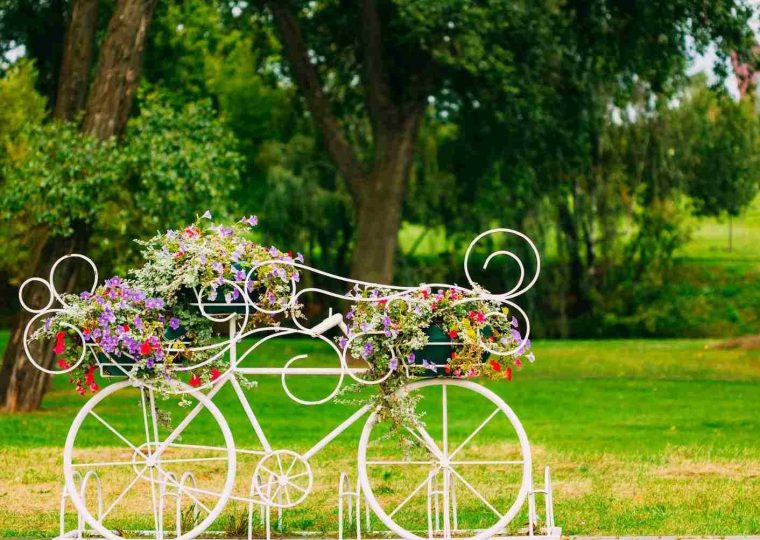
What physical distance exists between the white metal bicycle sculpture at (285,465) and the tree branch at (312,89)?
8.35 meters

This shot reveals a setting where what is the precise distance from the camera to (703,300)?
1620 inches

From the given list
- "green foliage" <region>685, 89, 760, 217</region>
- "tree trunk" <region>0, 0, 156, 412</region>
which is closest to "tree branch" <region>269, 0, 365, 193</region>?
"tree trunk" <region>0, 0, 156, 412</region>

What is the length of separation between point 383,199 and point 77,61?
337 inches

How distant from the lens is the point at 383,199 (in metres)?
25.1

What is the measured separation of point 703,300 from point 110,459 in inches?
1230

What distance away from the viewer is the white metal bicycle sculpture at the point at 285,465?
22.5 ft

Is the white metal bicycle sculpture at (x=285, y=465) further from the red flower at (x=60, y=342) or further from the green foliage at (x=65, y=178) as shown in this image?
the green foliage at (x=65, y=178)

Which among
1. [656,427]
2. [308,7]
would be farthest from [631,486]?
[308,7]

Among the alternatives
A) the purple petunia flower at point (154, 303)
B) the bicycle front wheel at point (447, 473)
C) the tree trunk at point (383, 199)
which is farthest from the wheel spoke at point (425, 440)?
the tree trunk at point (383, 199)

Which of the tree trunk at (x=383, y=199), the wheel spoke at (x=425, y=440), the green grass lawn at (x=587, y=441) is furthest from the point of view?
the tree trunk at (x=383, y=199)

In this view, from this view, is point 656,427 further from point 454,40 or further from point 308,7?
point 308,7

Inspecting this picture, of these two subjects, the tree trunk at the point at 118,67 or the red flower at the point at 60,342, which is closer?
the red flower at the point at 60,342

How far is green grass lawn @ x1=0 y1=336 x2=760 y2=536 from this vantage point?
8.67 meters

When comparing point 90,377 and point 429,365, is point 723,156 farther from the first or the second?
point 90,377
